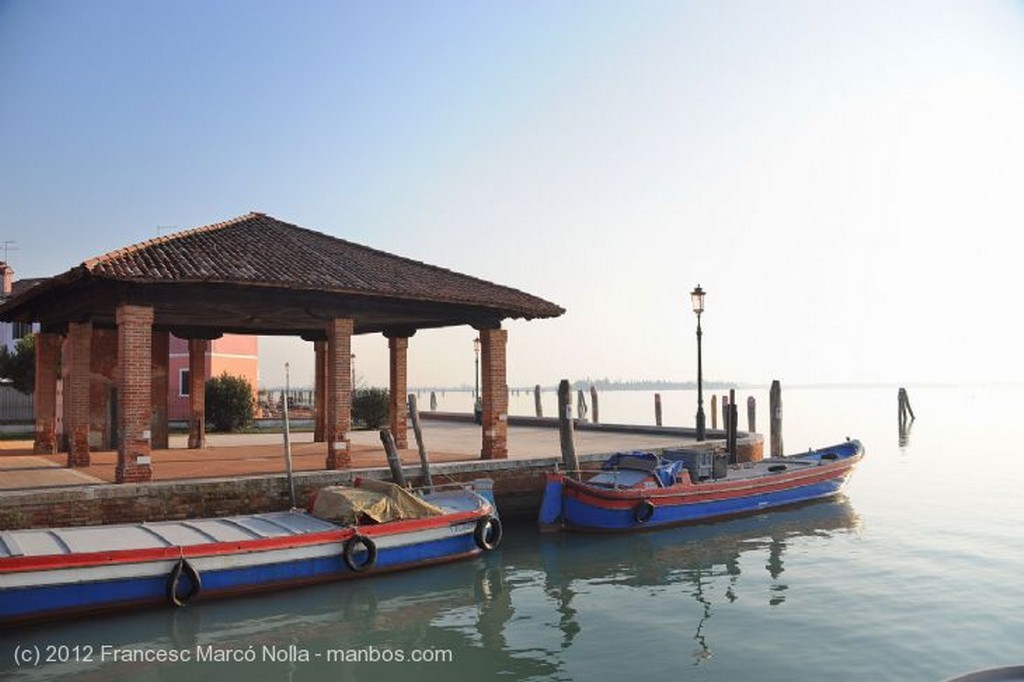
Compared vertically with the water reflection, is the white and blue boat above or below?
above

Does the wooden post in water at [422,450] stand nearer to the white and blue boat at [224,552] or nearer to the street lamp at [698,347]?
the white and blue boat at [224,552]

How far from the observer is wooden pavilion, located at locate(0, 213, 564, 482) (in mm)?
16172

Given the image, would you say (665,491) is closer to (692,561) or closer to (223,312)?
(692,561)

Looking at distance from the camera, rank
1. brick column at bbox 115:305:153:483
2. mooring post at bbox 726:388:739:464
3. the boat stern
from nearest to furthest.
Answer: brick column at bbox 115:305:153:483 < the boat stern < mooring post at bbox 726:388:739:464

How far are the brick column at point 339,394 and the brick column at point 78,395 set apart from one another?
228 inches

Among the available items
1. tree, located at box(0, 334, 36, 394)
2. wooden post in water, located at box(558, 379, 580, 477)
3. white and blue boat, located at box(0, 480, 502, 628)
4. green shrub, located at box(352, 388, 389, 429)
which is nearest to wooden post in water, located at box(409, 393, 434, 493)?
white and blue boat, located at box(0, 480, 502, 628)

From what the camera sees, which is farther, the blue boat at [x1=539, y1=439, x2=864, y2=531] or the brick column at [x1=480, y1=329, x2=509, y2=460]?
the brick column at [x1=480, y1=329, x2=509, y2=460]

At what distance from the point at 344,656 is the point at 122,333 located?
8.85 meters

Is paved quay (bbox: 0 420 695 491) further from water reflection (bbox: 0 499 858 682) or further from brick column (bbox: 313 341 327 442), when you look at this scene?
water reflection (bbox: 0 499 858 682)

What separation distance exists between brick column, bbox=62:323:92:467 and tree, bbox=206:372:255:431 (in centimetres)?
1363

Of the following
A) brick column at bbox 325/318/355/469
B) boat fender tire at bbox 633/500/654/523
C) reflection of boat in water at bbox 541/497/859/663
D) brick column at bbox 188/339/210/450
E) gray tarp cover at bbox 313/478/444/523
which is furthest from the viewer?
brick column at bbox 188/339/210/450

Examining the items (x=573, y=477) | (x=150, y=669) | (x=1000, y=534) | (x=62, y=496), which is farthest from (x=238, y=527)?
(x=1000, y=534)

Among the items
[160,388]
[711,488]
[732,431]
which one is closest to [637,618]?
[711,488]

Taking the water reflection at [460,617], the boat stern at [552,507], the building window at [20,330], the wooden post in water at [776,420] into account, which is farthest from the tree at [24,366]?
the wooden post in water at [776,420]
